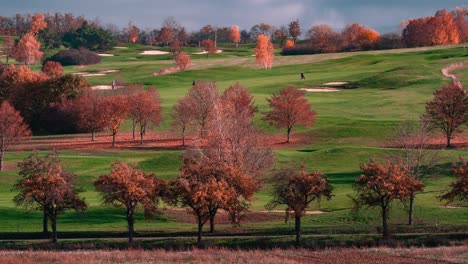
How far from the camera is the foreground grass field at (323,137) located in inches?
2131

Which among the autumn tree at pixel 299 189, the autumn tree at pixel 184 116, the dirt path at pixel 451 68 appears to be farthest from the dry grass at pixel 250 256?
the dirt path at pixel 451 68

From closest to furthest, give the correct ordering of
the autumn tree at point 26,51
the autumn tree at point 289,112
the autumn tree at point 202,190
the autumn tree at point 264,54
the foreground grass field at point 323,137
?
the autumn tree at point 202,190 → the foreground grass field at point 323,137 → the autumn tree at point 289,112 → the autumn tree at point 264,54 → the autumn tree at point 26,51

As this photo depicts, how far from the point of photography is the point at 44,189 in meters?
50.5

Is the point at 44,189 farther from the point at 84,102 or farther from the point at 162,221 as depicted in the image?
the point at 84,102

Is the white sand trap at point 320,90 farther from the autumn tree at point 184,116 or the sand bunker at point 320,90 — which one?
the autumn tree at point 184,116

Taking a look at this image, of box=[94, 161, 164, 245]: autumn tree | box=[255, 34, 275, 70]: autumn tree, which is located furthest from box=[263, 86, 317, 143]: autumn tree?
box=[255, 34, 275, 70]: autumn tree

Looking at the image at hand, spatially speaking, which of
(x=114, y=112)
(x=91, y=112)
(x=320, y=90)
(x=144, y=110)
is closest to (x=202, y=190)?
(x=114, y=112)

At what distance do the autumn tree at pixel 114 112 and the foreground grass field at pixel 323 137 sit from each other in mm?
5544

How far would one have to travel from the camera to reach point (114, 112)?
3770 inches

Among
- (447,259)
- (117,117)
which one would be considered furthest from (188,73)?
(447,259)

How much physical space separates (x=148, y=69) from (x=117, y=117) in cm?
8059

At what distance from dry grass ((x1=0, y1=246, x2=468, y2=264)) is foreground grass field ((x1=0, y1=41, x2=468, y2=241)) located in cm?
590

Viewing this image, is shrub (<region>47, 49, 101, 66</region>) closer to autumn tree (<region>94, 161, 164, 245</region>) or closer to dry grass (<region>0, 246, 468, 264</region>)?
autumn tree (<region>94, 161, 164, 245</region>)

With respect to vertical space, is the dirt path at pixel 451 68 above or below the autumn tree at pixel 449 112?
above
